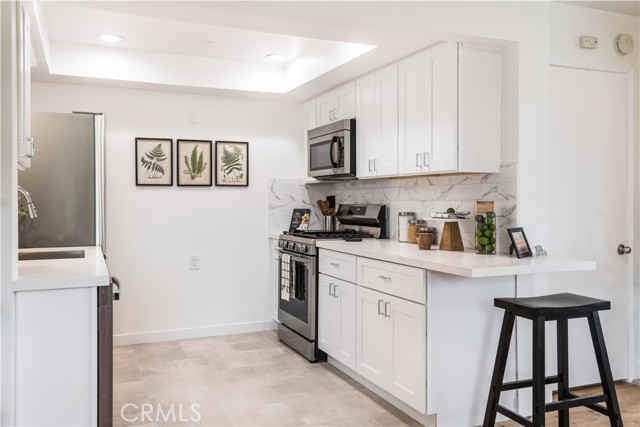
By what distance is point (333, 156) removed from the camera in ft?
13.7

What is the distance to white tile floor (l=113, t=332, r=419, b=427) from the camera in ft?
9.61

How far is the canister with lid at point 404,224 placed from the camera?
3.86 m

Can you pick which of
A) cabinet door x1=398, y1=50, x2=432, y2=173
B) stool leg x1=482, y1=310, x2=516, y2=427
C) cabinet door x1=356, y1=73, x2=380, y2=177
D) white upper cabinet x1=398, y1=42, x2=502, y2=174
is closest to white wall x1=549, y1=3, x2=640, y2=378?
white upper cabinet x1=398, y1=42, x2=502, y2=174

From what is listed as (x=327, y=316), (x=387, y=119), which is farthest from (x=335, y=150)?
(x=327, y=316)

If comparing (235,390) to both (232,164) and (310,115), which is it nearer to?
(232,164)

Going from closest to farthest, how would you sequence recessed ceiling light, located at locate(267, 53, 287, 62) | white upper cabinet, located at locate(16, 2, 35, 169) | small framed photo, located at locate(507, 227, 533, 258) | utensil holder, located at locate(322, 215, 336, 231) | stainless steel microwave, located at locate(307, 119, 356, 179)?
white upper cabinet, located at locate(16, 2, 35, 169) → small framed photo, located at locate(507, 227, 533, 258) → stainless steel microwave, located at locate(307, 119, 356, 179) → recessed ceiling light, located at locate(267, 53, 287, 62) → utensil holder, located at locate(322, 215, 336, 231)

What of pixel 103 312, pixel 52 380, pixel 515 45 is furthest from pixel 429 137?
pixel 52 380

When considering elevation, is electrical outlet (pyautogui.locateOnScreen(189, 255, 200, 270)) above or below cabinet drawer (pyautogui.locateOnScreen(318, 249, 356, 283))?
below

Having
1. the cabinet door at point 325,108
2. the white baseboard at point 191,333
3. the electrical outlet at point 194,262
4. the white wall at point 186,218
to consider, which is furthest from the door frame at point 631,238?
the electrical outlet at point 194,262

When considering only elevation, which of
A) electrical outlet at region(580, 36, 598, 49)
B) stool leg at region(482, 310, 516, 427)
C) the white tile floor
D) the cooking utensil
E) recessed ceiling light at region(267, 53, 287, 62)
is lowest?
the white tile floor

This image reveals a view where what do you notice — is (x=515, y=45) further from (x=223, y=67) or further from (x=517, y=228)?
(x=223, y=67)

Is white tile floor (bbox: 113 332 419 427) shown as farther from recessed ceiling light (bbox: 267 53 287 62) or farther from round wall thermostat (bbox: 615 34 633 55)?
round wall thermostat (bbox: 615 34 633 55)

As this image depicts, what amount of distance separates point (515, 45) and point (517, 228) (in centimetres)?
102

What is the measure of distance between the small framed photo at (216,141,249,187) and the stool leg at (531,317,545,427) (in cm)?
306
